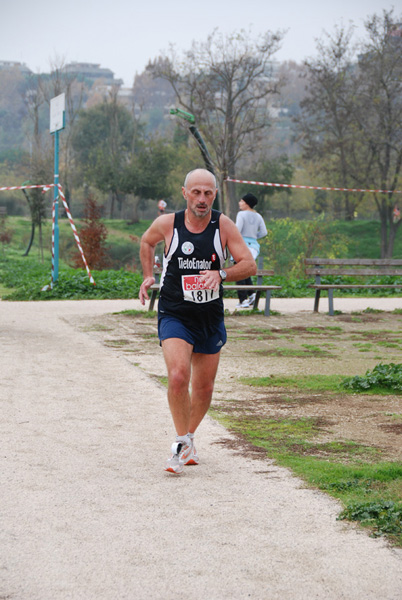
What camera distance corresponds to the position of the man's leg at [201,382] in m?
5.68

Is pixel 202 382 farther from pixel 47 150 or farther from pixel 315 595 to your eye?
pixel 47 150

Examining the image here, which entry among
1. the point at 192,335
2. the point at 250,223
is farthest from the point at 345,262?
the point at 192,335

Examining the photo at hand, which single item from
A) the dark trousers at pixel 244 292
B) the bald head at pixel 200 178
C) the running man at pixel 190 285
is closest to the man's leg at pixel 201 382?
the running man at pixel 190 285

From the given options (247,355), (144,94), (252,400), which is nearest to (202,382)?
(252,400)

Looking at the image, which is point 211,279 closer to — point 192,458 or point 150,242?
point 150,242

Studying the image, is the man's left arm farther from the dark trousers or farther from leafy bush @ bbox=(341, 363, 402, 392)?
the dark trousers

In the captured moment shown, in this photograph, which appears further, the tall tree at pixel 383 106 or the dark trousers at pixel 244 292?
the tall tree at pixel 383 106

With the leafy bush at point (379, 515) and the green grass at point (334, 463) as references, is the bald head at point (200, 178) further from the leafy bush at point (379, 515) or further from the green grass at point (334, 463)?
the leafy bush at point (379, 515)

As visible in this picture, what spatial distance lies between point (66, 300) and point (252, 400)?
11.4 metres

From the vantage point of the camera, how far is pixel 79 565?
148 inches

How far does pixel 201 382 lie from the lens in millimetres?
5711

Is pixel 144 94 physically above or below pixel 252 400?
above

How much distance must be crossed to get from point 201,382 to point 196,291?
2.12ft

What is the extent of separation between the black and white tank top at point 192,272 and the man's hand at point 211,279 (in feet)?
0.39
